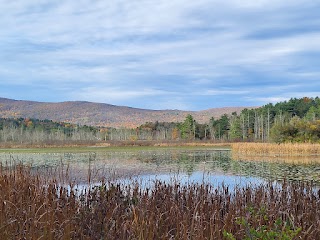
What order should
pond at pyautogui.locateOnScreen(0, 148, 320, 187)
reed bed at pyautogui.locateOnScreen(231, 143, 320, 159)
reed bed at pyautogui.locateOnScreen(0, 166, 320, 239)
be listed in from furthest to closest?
reed bed at pyautogui.locateOnScreen(231, 143, 320, 159) < pond at pyautogui.locateOnScreen(0, 148, 320, 187) < reed bed at pyautogui.locateOnScreen(0, 166, 320, 239)

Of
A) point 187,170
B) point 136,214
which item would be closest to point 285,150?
point 187,170

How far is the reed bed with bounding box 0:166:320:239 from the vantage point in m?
4.98

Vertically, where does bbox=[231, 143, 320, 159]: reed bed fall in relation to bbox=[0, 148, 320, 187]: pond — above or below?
above

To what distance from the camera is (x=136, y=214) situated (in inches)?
226

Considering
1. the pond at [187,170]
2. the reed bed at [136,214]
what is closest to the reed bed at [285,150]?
the pond at [187,170]

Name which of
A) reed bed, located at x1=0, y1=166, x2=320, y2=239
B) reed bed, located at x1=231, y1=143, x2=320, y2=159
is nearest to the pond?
reed bed, located at x1=0, y1=166, x2=320, y2=239

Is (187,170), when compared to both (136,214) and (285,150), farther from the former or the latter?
(285,150)

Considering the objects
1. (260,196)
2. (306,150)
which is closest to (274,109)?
(306,150)

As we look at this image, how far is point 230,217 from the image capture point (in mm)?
5473

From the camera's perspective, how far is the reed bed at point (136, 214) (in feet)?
16.4

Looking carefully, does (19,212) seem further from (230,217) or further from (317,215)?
(317,215)

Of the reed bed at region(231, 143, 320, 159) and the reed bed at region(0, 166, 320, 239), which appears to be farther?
the reed bed at region(231, 143, 320, 159)

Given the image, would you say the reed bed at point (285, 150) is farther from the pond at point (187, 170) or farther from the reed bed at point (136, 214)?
the reed bed at point (136, 214)

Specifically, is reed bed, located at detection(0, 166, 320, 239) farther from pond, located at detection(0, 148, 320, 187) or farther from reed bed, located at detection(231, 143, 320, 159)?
reed bed, located at detection(231, 143, 320, 159)
